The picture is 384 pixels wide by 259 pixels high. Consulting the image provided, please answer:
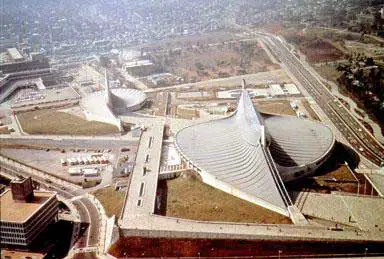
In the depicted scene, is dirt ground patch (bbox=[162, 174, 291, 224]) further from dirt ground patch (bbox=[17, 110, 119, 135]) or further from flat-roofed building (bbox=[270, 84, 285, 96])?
flat-roofed building (bbox=[270, 84, 285, 96])

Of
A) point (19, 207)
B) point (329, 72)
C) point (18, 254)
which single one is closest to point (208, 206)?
point (19, 207)

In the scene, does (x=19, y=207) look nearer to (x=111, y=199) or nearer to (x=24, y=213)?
(x=24, y=213)

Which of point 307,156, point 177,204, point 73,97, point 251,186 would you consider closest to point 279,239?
point 251,186

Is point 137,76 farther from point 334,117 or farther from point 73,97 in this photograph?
point 334,117

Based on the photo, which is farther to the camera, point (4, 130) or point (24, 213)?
point (4, 130)

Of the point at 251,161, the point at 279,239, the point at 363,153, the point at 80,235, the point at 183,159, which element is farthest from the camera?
the point at 363,153

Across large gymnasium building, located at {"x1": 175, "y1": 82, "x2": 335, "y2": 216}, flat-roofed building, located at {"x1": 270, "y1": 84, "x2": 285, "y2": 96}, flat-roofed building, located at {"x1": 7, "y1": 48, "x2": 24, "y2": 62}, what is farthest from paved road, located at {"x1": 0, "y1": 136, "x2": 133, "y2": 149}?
flat-roofed building, located at {"x1": 7, "y1": 48, "x2": 24, "y2": 62}
